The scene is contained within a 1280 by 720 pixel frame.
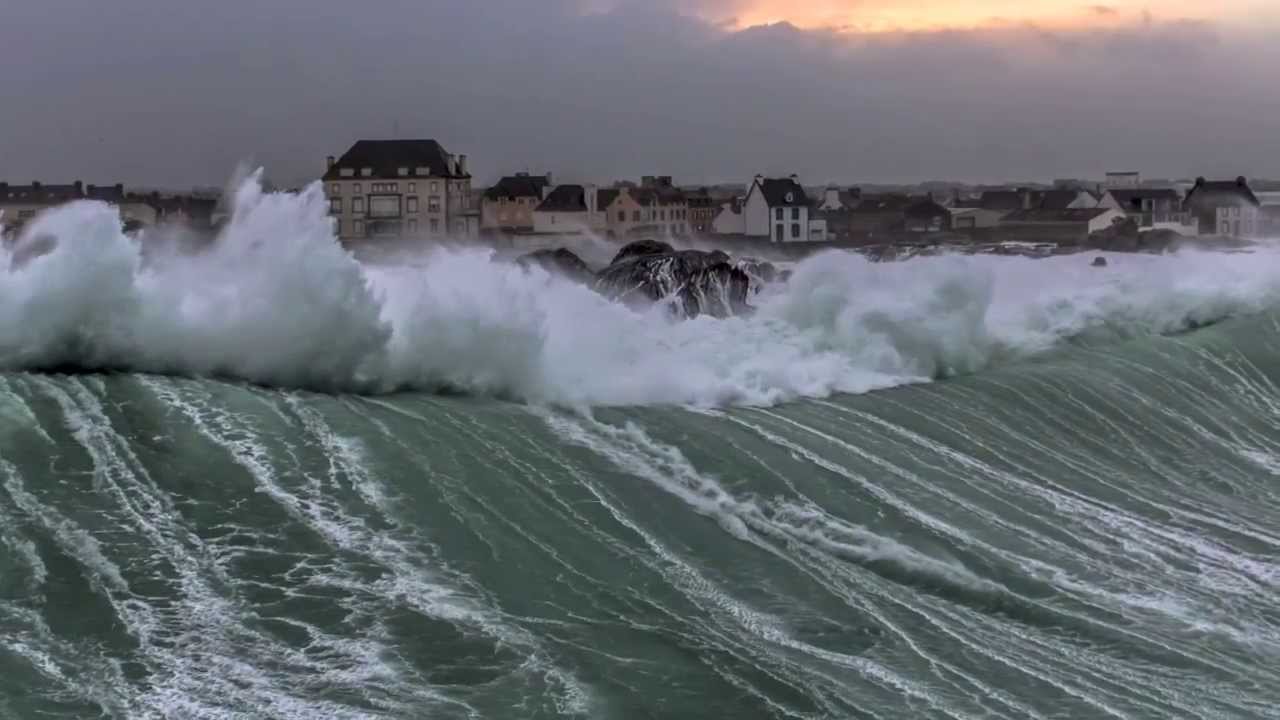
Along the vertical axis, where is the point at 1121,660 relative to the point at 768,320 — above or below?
below

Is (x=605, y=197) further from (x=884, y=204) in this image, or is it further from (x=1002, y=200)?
(x=1002, y=200)

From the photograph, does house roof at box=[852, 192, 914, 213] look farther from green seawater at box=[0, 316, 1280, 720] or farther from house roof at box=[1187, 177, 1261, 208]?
green seawater at box=[0, 316, 1280, 720]

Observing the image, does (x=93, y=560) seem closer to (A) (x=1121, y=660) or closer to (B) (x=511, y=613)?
(B) (x=511, y=613)

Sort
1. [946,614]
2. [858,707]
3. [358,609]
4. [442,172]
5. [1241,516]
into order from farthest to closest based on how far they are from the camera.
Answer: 1. [442,172]
2. [1241,516]
3. [946,614]
4. [358,609]
5. [858,707]

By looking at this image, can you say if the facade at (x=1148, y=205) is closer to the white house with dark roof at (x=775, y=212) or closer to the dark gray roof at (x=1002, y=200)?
the dark gray roof at (x=1002, y=200)

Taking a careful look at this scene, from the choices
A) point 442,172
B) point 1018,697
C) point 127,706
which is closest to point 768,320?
point 1018,697

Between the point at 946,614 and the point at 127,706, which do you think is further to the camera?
the point at 946,614
